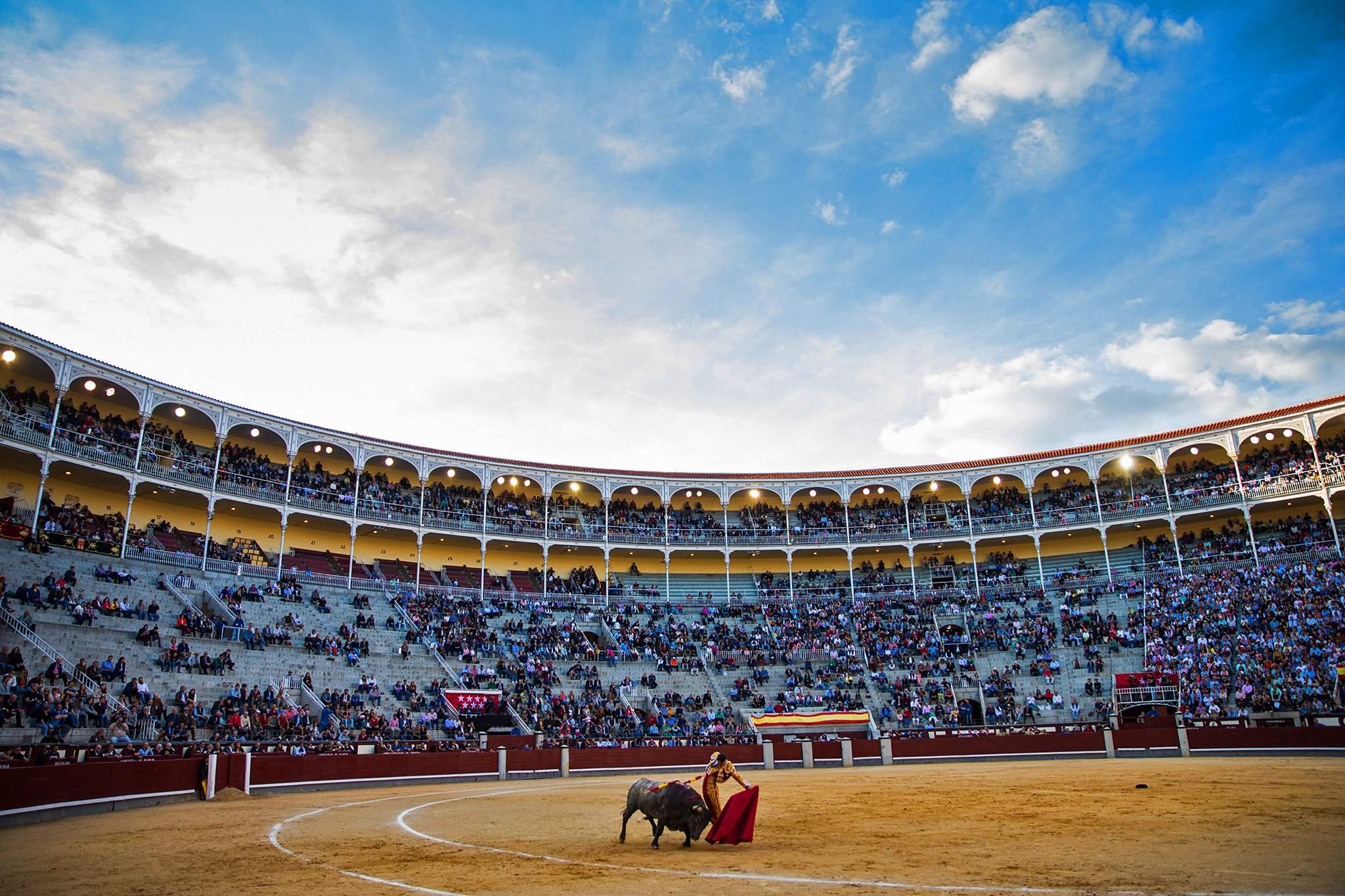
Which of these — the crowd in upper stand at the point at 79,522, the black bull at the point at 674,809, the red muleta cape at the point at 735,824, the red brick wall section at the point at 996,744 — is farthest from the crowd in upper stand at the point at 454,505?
the red muleta cape at the point at 735,824

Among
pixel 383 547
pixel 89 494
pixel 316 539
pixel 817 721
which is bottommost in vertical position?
pixel 817 721

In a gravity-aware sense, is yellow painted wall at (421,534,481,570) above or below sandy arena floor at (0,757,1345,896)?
above

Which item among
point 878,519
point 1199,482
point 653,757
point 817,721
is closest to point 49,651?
point 653,757

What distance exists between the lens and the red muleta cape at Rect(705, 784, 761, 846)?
1005 centimetres

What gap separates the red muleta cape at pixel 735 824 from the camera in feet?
33.0

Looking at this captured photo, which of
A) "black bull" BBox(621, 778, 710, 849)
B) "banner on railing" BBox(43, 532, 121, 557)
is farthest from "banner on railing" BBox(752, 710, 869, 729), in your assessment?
"banner on railing" BBox(43, 532, 121, 557)

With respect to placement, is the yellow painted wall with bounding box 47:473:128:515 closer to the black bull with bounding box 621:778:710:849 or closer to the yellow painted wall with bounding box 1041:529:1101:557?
the black bull with bounding box 621:778:710:849

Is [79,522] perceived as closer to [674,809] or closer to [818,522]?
[674,809]

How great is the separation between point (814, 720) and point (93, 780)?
2408 centimetres

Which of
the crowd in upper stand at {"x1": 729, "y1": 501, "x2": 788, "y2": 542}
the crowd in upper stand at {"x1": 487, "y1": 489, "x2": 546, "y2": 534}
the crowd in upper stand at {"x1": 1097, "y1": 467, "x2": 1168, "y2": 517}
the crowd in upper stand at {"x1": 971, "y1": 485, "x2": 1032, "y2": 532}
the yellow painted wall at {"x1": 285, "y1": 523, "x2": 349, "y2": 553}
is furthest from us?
the crowd in upper stand at {"x1": 729, "y1": 501, "x2": 788, "y2": 542}

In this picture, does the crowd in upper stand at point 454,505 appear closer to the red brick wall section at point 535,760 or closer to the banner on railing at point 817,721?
the red brick wall section at point 535,760

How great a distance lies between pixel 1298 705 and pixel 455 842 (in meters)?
29.5

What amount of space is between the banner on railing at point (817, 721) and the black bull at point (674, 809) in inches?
940

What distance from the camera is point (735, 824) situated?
10102 millimetres
